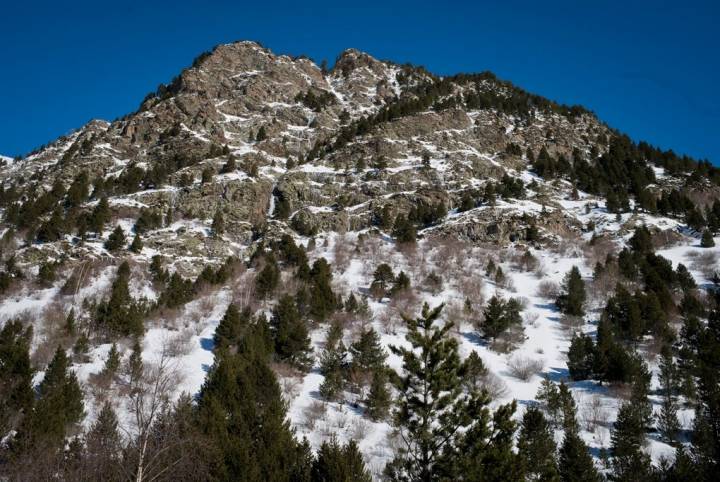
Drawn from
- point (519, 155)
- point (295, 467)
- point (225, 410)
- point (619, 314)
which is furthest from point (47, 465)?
point (519, 155)

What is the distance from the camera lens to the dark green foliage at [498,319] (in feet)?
109

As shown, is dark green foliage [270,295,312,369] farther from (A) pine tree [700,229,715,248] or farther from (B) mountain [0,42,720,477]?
(A) pine tree [700,229,715,248]

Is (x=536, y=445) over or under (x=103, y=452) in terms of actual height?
over

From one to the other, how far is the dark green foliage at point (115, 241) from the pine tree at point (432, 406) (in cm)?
4280

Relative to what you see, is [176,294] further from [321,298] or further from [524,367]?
[524,367]

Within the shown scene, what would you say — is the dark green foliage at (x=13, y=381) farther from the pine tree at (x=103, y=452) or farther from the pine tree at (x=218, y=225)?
the pine tree at (x=218, y=225)

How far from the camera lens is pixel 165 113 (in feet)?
290

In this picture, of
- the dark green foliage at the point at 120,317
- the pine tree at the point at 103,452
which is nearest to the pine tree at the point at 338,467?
the pine tree at the point at 103,452

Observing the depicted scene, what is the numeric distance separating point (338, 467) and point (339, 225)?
47.3 m

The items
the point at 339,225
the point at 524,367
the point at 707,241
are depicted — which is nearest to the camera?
the point at 524,367

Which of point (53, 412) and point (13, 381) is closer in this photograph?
point (53, 412)

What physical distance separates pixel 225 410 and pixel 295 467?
490 cm

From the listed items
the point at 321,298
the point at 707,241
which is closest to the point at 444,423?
the point at 321,298

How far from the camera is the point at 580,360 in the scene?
28.0m
